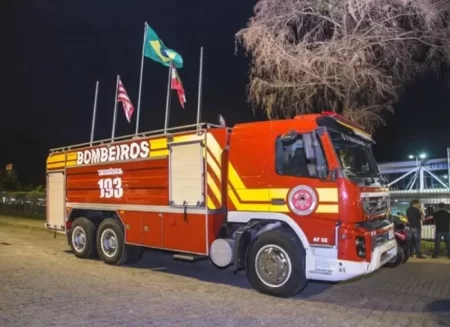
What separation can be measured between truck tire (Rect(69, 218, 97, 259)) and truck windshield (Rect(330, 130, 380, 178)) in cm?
655

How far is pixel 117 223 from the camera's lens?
11391 millimetres

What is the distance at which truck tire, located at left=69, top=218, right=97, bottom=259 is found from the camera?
12.1 m

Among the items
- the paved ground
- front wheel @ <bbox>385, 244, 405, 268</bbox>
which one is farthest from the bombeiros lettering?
front wheel @ <bbox>385, 244, 405, 268</bbox>

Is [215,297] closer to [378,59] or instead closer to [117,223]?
[117,223]

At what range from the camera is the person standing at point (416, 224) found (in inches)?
519

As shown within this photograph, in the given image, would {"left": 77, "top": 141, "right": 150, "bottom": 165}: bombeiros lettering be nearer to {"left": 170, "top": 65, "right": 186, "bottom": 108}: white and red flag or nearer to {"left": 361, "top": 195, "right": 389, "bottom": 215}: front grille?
{"left": 170, "top": 65, "right": 186, "bottom": 108}: white and red flag

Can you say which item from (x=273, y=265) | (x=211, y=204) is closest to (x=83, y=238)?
(x=211, y=204)

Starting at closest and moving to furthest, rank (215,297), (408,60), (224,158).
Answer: (215,297)
(224,158)
(408,60)

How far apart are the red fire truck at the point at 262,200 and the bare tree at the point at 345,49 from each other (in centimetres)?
405

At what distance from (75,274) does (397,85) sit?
9248 mm

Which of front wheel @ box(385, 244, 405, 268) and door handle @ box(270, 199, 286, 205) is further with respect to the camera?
front wheel @ box(385, 244, 405, 268)

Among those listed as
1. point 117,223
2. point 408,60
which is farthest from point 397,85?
point 117,223

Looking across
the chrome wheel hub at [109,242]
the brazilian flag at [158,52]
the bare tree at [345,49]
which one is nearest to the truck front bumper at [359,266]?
the chrome wheel hub at [109,242]

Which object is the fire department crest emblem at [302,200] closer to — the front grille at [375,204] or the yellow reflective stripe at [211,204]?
the front grille at [375,204]
